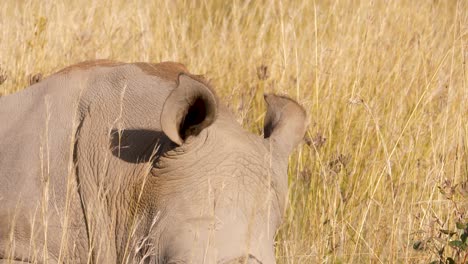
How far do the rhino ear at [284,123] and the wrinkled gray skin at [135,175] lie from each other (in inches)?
0.6

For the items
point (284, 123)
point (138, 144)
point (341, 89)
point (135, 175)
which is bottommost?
point (135, 175)

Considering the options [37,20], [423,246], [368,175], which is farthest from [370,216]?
[37,20]

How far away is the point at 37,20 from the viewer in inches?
261

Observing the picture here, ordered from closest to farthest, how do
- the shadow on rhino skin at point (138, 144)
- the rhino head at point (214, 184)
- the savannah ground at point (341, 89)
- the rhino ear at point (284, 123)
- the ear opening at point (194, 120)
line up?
the rhino head at point (214, 184) → the ear opening at point (194, 120) → the shadow on rhino skin at point (138, 144) → the rhino ear at point (284, 123) → the savannah ground at point (341, 89)

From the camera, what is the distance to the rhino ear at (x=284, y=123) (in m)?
4.26

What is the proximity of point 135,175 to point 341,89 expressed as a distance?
257 cm

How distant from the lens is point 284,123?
14.2 feet

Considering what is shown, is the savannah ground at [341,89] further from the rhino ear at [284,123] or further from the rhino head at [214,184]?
the rhino head at [214,184]

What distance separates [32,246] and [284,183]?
984mm

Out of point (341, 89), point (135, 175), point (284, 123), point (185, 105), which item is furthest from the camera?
point (341, 89)

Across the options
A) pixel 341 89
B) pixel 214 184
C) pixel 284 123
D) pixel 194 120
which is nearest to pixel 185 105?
pixel 194 120

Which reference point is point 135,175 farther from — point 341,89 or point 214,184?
point 341,89

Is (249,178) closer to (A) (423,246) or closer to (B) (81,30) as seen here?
(A) (423,246)

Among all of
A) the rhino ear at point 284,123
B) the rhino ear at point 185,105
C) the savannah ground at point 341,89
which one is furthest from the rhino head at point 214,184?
the savannah ground at point 341,89
